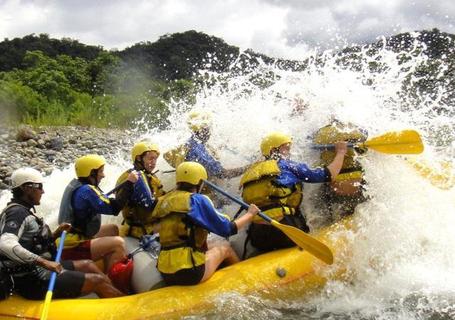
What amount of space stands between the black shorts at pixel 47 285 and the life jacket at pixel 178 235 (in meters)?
0.68

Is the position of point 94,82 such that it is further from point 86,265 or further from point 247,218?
point 247,218

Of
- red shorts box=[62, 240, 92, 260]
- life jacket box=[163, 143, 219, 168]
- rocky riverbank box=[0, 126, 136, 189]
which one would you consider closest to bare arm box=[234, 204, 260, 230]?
red shorts box=[62, 240, 92, 260]

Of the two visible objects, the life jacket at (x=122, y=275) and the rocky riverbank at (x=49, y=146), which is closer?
the life jacket at (x=122, y=275)

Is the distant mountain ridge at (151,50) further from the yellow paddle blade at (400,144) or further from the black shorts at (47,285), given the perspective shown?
the black shorts at (47,285)

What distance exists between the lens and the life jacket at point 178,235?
14.2ft

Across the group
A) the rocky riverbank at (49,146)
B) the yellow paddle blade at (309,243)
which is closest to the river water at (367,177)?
the yellow paddle blade at (309,243)

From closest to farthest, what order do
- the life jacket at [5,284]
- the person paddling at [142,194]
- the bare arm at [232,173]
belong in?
the life jacket at [5,284] < the person paddling at [142,194] < the bare arm at [232,173]

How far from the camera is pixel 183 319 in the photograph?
166 inches

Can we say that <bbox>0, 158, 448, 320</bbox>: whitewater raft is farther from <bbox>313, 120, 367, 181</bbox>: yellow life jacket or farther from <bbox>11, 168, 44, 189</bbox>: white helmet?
<bbox>11, 168, 44, 189</bbox>: white helmet

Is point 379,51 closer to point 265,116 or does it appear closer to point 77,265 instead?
point 265,116

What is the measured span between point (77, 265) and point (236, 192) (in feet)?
8.04

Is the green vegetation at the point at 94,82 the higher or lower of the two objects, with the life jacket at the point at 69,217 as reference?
higher

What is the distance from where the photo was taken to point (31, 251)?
164 inches

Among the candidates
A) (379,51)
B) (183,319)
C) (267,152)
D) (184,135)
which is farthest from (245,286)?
(379,51)
